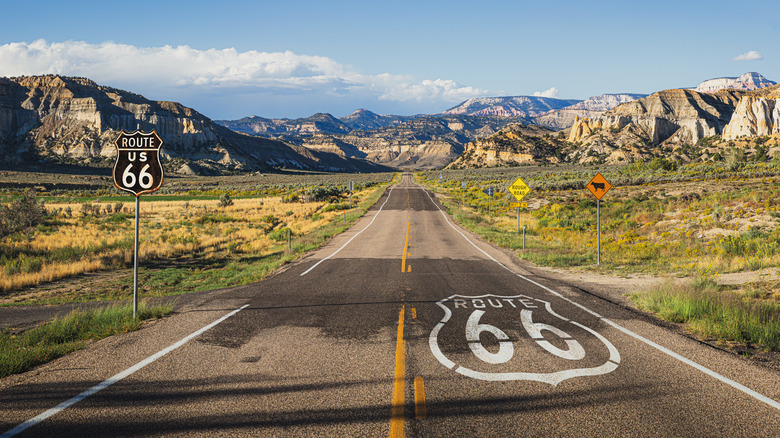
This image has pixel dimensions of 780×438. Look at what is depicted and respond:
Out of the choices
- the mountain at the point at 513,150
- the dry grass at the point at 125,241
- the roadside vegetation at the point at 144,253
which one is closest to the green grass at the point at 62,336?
the roadside vegetation at the point at 144,253

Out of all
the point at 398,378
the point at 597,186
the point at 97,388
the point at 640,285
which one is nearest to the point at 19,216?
the point at 97,388

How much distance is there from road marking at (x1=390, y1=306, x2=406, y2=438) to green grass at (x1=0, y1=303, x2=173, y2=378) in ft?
15.3

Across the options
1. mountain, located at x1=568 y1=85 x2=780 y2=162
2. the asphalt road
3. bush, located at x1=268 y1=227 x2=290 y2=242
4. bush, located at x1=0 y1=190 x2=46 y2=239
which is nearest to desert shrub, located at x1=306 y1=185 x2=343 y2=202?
bush, located at x1=268 y1=227 x2=290 y2=242

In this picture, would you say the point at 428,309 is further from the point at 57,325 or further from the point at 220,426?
the point at 57,325

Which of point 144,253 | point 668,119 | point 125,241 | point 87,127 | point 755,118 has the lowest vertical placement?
point 144,253

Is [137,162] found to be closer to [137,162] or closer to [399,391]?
[137,162]

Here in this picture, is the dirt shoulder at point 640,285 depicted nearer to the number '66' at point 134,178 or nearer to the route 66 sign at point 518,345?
the route 66 sign at point 518,345

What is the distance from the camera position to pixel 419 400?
4383 millimetres

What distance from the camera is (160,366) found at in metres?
5.33

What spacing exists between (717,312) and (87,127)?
7361 inches

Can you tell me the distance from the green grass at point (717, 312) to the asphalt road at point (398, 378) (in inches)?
24.3

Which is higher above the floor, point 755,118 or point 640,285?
point 755,118

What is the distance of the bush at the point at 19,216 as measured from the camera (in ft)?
83.6

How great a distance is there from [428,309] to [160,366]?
4.91 meters
